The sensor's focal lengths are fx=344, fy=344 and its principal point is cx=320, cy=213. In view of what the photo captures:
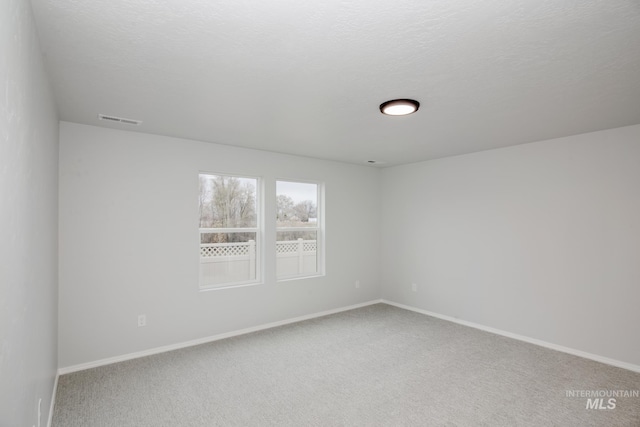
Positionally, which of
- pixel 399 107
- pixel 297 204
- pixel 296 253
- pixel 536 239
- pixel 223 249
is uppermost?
pixel 399 107

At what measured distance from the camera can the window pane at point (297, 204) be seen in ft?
16.1

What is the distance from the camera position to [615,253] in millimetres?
3508

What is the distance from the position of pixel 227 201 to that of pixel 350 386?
2621 mm

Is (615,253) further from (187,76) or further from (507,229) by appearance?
(187,76)

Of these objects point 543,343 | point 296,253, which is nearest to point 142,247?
point 296,253

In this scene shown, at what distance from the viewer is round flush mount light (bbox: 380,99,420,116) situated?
2.68m

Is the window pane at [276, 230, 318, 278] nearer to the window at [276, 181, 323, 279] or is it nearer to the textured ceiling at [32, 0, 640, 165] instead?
the window at [276, 181, 323, 279]

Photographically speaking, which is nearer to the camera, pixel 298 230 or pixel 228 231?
pixel 228 231

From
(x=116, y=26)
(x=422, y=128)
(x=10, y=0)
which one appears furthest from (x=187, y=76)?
(x=422, y=128)

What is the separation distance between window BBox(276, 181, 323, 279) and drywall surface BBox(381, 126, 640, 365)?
1437 mm

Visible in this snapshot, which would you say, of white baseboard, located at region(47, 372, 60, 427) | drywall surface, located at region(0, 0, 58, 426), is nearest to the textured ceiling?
drywall surface, located at region(0, 0, 58, 426)

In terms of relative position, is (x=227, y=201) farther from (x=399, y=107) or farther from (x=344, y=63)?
(x=344, y=63)

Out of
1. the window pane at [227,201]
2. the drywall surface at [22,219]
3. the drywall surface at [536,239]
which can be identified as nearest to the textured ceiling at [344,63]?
the drywall surface at [22,219]

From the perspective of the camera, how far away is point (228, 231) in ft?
14.3
